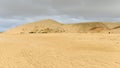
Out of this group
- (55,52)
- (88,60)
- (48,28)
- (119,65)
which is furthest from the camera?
(48,28)

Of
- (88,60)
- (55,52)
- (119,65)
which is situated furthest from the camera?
(55,52)

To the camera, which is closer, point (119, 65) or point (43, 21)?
point (119, 65)

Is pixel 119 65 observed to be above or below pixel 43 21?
below

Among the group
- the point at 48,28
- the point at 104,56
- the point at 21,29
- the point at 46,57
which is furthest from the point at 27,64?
the point at 21,29

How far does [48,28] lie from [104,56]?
95.5 ft

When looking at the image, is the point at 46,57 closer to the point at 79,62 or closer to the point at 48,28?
Result: the point at 79,62

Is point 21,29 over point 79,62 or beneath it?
over

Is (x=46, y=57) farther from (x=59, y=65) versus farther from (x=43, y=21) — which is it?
(x=43, y=21)

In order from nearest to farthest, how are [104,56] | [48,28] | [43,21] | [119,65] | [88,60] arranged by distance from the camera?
[119,65] → [88,60] → [104,56] → [48,28] → [43,21]

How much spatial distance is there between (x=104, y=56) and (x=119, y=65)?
1.61 m

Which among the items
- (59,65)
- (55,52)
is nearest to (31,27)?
(55,52)

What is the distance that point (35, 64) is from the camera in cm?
923

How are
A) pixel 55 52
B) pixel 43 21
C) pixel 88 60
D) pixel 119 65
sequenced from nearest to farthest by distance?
pixel 119 65 → pixel 88 60 → pixel 55 52 → pixel 43 21

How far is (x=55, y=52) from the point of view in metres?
11.5
